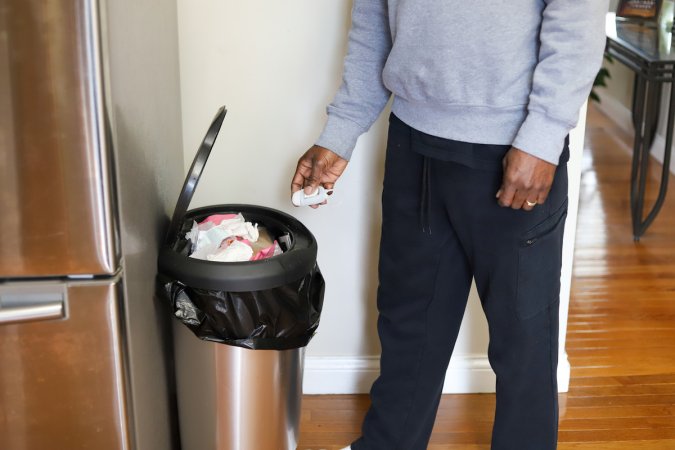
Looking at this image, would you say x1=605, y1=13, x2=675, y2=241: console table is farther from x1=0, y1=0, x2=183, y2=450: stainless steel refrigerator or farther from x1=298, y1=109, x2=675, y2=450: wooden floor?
x1=0, y1=0, x2=183, y2=450: stainless steel refrigerator

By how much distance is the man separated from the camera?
147cm

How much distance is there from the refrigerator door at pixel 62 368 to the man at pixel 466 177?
1.79 feet

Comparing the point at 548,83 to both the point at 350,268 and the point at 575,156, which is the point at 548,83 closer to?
the point at 575,156

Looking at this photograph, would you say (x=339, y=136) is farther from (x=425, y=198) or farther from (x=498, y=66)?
(x=498, y=66)

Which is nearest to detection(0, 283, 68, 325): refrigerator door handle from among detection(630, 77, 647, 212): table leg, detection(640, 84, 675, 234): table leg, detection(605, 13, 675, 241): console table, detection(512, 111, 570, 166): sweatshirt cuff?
detection(512, 111, 570, 166): sweatshirt cuff

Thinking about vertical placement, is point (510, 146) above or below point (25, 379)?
above

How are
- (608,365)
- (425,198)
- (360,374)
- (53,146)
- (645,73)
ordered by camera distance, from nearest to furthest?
(53,146), (425,198), (360,374), (608,365), (645,73)

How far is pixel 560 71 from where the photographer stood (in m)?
1.44

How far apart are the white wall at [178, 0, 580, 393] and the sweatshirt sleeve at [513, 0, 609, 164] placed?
2.16 ft

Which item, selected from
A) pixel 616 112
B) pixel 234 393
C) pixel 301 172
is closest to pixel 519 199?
pixel 301 172

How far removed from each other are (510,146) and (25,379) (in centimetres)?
92

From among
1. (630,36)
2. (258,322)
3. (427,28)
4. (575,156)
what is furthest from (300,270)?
(630,36)

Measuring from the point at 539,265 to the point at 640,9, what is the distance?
229cm

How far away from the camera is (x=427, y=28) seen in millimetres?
1531
